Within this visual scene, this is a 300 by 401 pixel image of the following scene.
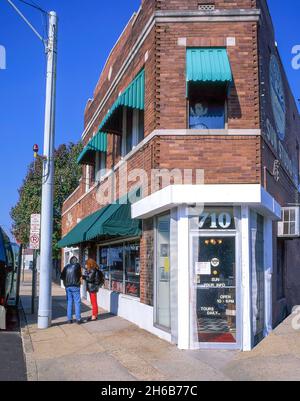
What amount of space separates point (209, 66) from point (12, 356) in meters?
6.79

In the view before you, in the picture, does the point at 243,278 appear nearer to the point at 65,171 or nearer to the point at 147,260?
the point at 147,260

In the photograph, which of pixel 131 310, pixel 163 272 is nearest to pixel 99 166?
pixel 131 310

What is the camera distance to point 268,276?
11.6 m

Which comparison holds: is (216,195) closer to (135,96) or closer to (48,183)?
(135,96)

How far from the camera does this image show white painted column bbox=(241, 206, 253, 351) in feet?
31.5

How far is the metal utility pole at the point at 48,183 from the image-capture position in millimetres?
12422

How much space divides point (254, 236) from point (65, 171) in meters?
29.3

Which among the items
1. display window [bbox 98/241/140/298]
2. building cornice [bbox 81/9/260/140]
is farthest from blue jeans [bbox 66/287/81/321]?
building cornice [bbox 81/9/260/140]

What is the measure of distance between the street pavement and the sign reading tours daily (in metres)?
6.91

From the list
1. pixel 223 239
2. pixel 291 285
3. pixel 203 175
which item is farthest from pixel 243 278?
pixel 291 285

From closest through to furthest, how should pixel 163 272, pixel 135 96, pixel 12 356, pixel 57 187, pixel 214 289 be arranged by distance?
pixel 12 356 → pixel 214 289 → pixel 163 272 → pixel 135 96 → pixel 57 187

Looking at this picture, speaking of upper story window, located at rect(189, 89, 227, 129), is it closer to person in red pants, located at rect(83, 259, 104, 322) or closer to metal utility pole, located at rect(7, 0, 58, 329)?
metal utility pole, located at rect(7, 0, 58, 329)

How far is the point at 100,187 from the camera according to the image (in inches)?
690

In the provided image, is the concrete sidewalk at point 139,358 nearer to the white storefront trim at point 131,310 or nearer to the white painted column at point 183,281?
the white storefront trim at point 131,310
